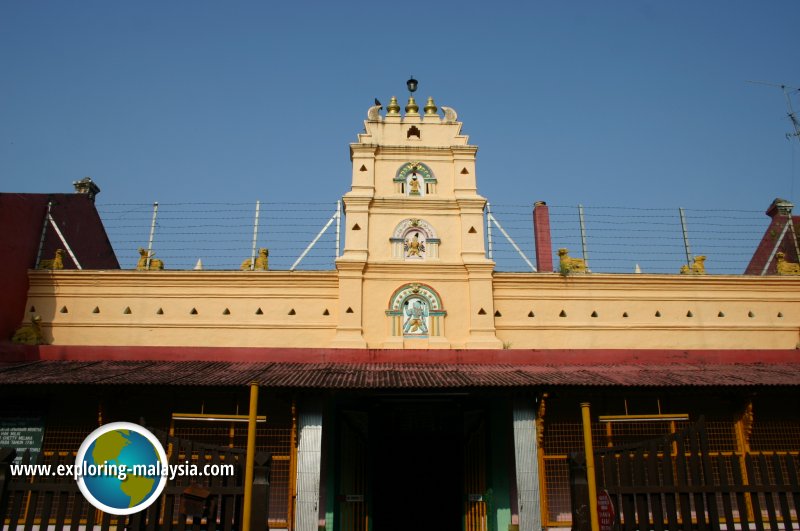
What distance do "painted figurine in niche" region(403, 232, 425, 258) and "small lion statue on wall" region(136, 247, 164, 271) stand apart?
516 centimetres

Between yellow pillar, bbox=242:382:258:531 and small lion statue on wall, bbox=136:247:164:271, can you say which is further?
small lion statue on wall, bbox=136:247:164:271

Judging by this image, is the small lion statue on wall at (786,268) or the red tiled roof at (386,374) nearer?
the red tiled roof at (386,374)

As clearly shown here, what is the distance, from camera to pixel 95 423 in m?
10.2

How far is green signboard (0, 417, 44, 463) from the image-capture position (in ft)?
32.0

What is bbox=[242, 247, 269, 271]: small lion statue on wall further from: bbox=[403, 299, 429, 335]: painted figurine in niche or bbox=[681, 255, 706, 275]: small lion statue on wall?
bbox=[681, 255, 706, 275]: small lion statue on wall

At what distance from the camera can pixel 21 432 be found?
9.82 metres

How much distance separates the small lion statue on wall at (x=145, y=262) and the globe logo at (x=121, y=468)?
777 cm

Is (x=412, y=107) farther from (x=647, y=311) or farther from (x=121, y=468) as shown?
(x=121, y=468)

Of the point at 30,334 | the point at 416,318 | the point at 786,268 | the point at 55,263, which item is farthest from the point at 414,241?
the point at 786,268

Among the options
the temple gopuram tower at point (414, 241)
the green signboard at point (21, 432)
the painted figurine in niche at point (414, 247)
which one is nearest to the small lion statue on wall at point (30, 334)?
the green signboard at point (21, 432)

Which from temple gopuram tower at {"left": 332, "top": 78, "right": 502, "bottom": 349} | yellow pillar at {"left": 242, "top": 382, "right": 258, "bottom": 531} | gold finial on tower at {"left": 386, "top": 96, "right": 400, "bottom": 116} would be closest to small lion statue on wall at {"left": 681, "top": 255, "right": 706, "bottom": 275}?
temple gopuram tower at {"left": 332, "top": 78, "right": 502, "bottom": 349}

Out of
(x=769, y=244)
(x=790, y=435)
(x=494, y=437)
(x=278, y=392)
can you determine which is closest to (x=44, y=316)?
(x=278, y=392)

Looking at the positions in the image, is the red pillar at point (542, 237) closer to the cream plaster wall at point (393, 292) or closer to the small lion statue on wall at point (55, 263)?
the cream plaster wall at point (393, 292)

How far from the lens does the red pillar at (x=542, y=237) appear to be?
13.5m
